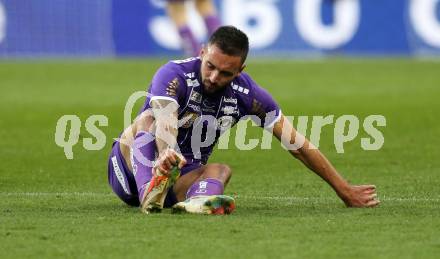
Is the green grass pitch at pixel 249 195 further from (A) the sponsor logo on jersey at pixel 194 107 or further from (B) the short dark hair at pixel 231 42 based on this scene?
(B) the short dark hair at pixel 231 42

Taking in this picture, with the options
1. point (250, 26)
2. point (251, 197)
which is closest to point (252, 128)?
point (251, 197)

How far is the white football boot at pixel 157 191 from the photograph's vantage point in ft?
21.1

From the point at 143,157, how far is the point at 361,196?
1.33m

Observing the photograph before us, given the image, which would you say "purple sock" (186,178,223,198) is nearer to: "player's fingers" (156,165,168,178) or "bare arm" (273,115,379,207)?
"player's fingers" (156,165,168,178)

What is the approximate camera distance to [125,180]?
23.3 feet

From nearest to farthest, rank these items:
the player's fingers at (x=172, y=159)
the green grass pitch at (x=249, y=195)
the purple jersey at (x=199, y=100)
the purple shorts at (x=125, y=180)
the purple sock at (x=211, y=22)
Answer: the green grass pitch at (x=249, y=195) → the player's fingers at (x=172, y=159) → the purple jersey at (x=199, y=100) → the purple shorts at (x=125, y=180) → the purple sock at (x=211, y=22)

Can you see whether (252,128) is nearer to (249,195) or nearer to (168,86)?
(249,195)

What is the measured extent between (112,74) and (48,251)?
15.3m

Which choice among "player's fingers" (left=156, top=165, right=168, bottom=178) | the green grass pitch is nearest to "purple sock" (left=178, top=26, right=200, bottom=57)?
the green grass pitch

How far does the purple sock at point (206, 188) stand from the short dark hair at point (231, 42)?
2.52 ft

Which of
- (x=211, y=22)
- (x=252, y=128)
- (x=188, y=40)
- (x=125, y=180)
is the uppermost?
(x=211, y=22)

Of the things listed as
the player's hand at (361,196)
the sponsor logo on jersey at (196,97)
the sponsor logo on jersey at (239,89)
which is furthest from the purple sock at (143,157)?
the player's hand at (361,196)

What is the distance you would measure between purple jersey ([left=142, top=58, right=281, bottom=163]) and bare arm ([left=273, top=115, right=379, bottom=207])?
0.36 ft

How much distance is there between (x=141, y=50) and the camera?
2473cm
